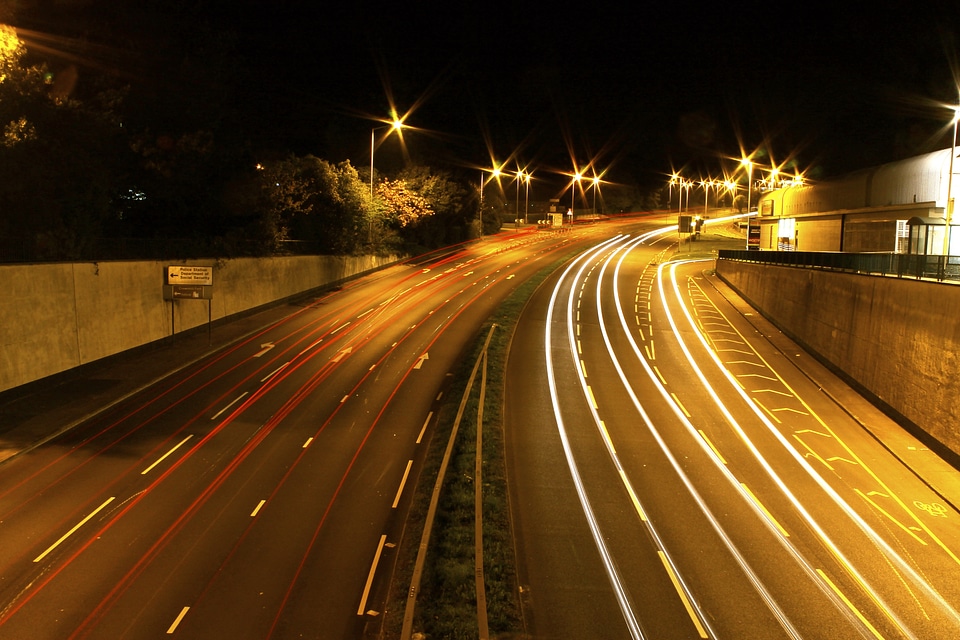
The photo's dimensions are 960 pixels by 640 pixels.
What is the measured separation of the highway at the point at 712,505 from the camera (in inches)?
417

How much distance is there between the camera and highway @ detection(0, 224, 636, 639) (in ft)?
33.9

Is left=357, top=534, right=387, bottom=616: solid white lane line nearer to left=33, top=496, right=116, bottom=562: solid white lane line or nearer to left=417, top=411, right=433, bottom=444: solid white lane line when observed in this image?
left=33, top=496, right=116, bottom=562: solid white lane line

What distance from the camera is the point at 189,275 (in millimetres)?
29266

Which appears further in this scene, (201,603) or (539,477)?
(539,477)

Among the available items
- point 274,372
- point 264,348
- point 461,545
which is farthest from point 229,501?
point 264,348

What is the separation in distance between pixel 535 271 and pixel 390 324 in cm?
2293

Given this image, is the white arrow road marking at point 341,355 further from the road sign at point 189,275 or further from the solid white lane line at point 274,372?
the road sign at point 189,275

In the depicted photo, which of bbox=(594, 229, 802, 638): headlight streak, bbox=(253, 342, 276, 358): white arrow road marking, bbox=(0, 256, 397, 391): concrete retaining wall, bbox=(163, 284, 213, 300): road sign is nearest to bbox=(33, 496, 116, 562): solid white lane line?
bbox=(0, 256, 397, 391): concrete retaining wall

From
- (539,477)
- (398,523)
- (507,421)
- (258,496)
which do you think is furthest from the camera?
(507,421)

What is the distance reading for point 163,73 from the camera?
1298 inches

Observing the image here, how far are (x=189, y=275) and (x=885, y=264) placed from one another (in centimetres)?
2615

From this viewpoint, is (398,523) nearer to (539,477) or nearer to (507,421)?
(539,477)

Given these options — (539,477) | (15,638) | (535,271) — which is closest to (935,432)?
(539,477)

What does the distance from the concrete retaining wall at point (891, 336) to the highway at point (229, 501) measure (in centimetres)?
1342
